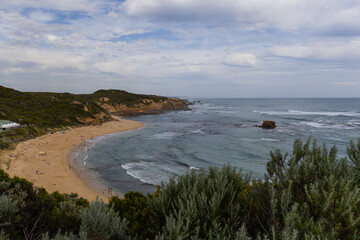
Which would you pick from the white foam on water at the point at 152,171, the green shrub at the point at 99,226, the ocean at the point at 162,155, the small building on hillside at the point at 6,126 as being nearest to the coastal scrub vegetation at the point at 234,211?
the green shrub at the point at 99,226

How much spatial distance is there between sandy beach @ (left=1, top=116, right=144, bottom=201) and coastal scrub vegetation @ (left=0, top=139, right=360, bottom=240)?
37.9ft

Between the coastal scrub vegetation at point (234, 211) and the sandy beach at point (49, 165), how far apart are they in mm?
11544

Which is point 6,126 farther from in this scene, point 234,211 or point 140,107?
point 140,107

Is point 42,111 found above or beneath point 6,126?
above

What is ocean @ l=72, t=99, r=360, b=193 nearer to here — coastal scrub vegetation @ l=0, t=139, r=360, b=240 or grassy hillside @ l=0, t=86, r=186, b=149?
grassy hillside @ l=0, t=86, r=186, b=149

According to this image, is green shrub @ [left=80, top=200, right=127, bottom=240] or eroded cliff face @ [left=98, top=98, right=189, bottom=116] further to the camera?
eroded cliff face @ [left=98, top=98, right=189, bottom=116]

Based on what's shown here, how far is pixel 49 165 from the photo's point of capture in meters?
23.6

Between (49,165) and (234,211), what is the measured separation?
959 inches

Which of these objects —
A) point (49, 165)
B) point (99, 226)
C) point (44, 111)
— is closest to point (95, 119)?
point (44, 111)

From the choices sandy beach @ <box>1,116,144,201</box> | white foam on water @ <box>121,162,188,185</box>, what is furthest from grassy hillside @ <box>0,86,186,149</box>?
white foam on water @ <box>121,162,188,185</box>

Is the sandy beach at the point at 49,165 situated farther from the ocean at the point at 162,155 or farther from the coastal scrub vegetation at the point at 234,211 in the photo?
the coastal scrub vegetation at the point at 234,211

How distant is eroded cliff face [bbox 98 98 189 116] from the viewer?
90.2 m

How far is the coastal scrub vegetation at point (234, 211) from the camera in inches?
145

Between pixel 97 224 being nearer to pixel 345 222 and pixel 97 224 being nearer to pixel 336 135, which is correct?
pixel 345 222
